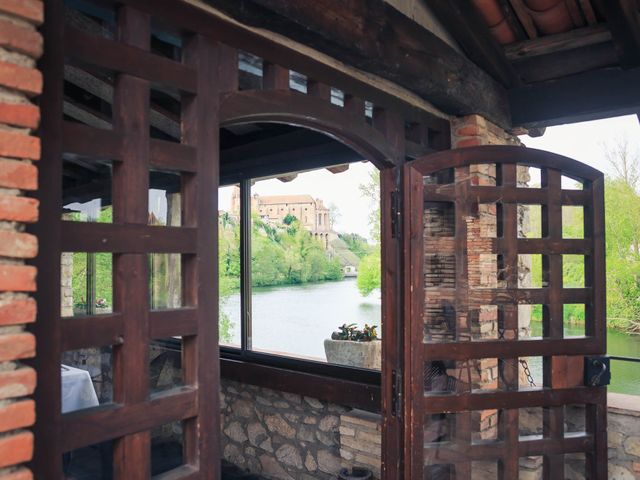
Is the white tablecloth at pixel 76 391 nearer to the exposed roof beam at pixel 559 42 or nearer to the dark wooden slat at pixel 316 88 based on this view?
the dark wooden slat at pixel 316 88

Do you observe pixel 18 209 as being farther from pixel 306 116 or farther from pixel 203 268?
pixel 306 116

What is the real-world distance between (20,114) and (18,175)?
0.14m

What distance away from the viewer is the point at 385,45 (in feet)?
7.82

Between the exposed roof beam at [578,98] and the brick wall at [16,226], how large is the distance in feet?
9.47

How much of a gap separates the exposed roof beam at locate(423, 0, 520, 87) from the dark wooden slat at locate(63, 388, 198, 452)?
226cm

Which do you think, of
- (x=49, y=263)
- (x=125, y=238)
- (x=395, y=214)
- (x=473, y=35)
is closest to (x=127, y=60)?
(x=125, y=238)

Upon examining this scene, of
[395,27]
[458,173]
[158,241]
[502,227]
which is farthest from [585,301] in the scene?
[158,241]

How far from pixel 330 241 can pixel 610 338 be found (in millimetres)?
3600

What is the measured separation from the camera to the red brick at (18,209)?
1172 millimetres

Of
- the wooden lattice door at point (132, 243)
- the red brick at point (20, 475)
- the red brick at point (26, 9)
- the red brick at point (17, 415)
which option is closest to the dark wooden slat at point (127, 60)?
the wooden lattice door at point (132, 243)

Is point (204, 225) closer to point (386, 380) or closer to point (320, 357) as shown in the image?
point (386, 380)

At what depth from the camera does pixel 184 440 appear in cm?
174

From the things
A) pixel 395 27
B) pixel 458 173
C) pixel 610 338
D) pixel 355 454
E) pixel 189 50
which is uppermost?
pixel 395 27

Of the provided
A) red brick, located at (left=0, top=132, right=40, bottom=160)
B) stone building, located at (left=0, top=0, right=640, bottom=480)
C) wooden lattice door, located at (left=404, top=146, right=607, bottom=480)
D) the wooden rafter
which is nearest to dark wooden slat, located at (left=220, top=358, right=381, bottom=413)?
stone building, located at (left=0, top=0, right=640, bottom=480)
